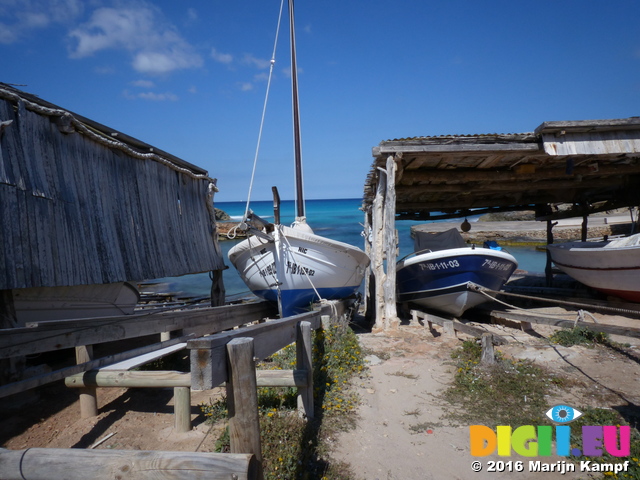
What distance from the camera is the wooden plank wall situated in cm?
460

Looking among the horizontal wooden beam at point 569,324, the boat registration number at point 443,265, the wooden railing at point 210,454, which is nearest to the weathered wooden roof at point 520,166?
the boat registration number at point 443,265

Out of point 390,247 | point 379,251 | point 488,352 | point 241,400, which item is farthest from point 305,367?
point 379,251

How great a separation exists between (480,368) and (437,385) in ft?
2.47

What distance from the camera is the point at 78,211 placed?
17.9 feet

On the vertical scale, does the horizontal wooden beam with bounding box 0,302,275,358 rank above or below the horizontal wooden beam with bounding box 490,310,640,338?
above

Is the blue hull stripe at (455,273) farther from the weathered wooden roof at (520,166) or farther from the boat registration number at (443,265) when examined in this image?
the weathered wooden roof at (520,166)

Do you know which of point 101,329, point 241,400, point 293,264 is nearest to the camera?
point 241,400

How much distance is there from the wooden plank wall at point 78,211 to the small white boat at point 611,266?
990 cm

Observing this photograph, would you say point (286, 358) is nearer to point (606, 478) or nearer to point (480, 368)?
point (480, 368)

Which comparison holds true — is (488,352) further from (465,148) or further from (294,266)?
(465,148)

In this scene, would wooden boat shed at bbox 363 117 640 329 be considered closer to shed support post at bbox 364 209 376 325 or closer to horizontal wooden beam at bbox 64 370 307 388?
shed support post at bbox 364 209 376 325

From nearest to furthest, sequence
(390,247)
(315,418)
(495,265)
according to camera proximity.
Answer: (315,418), (390,247), (495,265)

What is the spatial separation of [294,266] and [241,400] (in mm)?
5697

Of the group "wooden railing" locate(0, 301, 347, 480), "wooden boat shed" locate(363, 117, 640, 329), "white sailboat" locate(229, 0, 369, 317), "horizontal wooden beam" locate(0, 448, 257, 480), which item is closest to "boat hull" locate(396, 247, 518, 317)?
"wooden boat shed" locate(363, 117, 640, 329)
